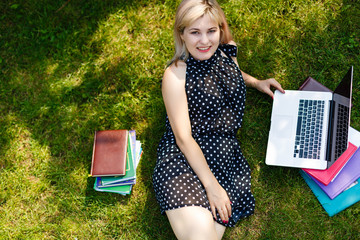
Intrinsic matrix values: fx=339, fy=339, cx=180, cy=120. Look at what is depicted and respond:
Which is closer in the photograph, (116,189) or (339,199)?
(339,199)

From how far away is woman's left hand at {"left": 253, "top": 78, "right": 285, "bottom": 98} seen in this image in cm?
400

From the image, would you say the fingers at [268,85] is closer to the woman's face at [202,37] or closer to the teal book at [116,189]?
the woman's face at [202,37]

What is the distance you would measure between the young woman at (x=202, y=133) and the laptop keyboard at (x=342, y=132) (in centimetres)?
99

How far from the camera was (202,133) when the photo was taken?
3748mm

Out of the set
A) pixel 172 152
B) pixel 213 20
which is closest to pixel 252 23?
pixel 213 20

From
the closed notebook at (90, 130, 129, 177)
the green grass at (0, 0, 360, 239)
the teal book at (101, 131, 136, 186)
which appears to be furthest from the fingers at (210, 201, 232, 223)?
the closed notebook at (90, 130, 129, 177)

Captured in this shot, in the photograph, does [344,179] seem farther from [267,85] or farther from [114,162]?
[114,162]

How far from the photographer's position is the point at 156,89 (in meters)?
4.45

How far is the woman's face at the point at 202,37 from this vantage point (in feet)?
10.8

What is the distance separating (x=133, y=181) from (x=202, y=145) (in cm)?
99

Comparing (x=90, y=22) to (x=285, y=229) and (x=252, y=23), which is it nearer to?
(x=252, y=23)

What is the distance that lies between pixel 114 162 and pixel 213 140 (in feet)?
3.79

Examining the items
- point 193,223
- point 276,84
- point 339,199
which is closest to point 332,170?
point 339,199

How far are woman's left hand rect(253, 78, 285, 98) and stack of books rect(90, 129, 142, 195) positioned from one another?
5.44 ft
